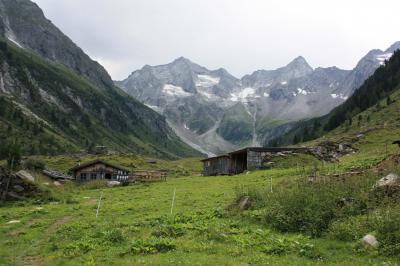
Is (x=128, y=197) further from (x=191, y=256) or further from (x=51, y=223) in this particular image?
(x=191, y=256)

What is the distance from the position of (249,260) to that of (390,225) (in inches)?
253

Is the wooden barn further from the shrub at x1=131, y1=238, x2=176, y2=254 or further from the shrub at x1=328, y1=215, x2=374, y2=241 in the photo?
the shrub at x1=131, y1=238, x2=176, y2=254

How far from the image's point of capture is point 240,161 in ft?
292

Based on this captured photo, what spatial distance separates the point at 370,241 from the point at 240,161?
2711 inches

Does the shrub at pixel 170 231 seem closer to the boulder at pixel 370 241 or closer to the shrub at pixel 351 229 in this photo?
the shrub at pixel 351 229

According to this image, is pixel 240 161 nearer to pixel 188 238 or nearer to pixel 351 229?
pixel 188 238

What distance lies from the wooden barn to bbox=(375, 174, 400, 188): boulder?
53860 mm

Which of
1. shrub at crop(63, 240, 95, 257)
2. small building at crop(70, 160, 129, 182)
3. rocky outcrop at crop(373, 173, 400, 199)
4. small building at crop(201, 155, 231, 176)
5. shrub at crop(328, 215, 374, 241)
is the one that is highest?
small building at crop(201, 155, 231, 176)

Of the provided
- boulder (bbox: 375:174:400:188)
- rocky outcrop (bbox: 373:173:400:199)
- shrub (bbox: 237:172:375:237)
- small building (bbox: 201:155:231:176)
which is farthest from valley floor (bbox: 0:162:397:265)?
small building (bbox: 201:155:231:176)

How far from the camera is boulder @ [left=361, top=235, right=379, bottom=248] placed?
19672 mm

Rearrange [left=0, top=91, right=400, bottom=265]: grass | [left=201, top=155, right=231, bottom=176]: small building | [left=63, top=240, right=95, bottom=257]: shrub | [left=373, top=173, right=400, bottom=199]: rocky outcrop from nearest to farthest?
[left=0, top=91, right=400, bottom=265]: grass
[left=63, top=240, right=95, bottom=257]: shrub
[left=373, top=173, right=400, bottom=199]: rocky outcrop
[left=201, top=155, right=231, bottom=176]: small building

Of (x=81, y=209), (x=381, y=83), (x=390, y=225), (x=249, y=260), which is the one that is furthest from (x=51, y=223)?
(x=381, y=83)

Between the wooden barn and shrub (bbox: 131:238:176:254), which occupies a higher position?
the wooden barn

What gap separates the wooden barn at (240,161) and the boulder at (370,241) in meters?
59.3
